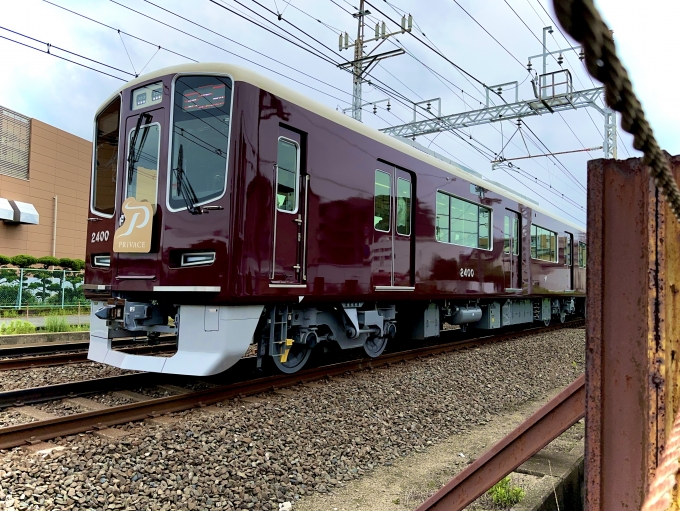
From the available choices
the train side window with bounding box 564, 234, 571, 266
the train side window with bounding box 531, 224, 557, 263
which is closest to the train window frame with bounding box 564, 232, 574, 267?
the train side window with bounding box 564, 234, 571, 266

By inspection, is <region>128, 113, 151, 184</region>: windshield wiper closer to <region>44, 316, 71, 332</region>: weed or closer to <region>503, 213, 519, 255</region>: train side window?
<region>44, 316, 71, 332</region>: weed

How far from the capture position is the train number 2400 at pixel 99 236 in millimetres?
6323

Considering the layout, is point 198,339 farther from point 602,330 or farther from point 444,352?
point 444,352

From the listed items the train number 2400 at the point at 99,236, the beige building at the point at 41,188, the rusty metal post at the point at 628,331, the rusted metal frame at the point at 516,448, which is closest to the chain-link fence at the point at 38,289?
the train number 2400 at the point at 99,236

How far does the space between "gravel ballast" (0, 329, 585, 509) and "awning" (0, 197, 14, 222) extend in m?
23.8

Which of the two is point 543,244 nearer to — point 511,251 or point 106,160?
point 511,251

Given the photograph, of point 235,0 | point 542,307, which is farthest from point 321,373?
point 542,307

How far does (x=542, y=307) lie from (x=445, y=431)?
1104cm

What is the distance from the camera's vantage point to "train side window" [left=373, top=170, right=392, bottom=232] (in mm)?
7270

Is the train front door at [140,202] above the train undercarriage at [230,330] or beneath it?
above

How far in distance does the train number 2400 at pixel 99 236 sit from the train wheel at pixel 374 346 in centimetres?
390

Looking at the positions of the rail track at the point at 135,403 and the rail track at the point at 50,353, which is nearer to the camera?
the rail track at the point at 135,403

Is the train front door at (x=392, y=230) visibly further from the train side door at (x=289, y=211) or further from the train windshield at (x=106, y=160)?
the train windshield at (x=106, y=160)

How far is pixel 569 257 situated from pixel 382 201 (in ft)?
36.3
